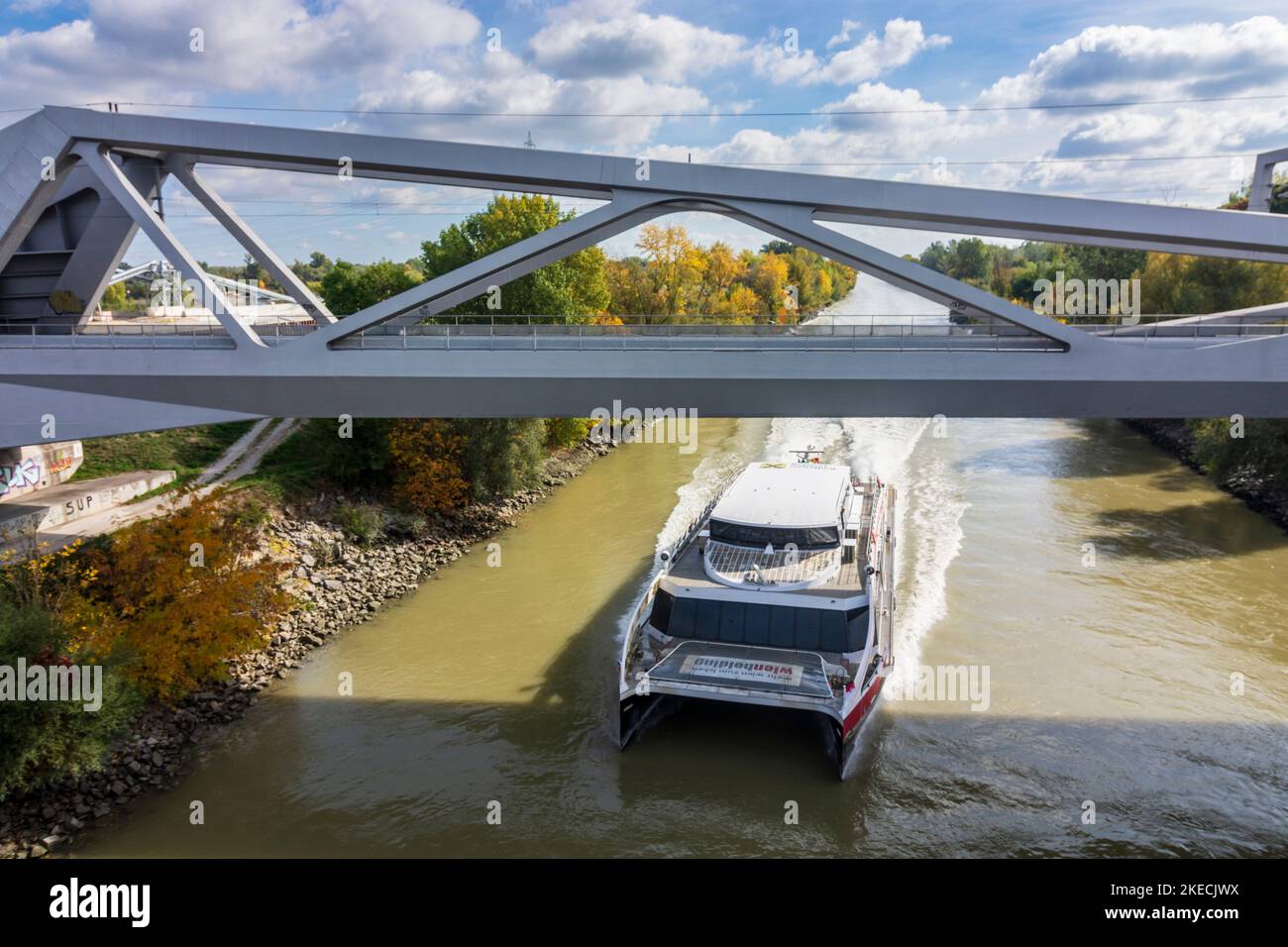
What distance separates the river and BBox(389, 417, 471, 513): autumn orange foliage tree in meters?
2.90

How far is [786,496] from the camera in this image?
1644cm

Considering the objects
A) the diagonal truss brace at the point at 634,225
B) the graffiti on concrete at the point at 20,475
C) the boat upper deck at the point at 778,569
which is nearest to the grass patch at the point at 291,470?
the graffiti on concrete at the point at 20,475

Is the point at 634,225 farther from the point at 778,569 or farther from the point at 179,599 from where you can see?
the point at 179,599

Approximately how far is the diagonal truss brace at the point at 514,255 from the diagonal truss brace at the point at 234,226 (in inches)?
99.1

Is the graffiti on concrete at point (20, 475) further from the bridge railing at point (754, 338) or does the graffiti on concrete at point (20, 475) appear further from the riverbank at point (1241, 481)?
the riverbank at point (1241, 481)

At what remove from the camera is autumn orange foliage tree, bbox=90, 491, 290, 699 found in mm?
13672

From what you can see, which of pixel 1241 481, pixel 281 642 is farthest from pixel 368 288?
pixel 1241 481

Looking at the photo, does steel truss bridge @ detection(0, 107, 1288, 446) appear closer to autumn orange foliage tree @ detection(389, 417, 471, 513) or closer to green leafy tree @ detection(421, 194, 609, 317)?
autumn orange foliage tree @ detection(389, 417, 471, 513)

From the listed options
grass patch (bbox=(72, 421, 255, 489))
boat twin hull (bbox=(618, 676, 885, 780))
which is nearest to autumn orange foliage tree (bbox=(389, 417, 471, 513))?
grass patch (bbox=(72, 421, 255, 489))

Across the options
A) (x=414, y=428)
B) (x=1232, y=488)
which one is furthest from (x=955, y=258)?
(x=414, y=428)

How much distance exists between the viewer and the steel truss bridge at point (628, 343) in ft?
39.3

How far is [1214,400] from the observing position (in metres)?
12.0

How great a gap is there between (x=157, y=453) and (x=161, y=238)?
1297 cm
